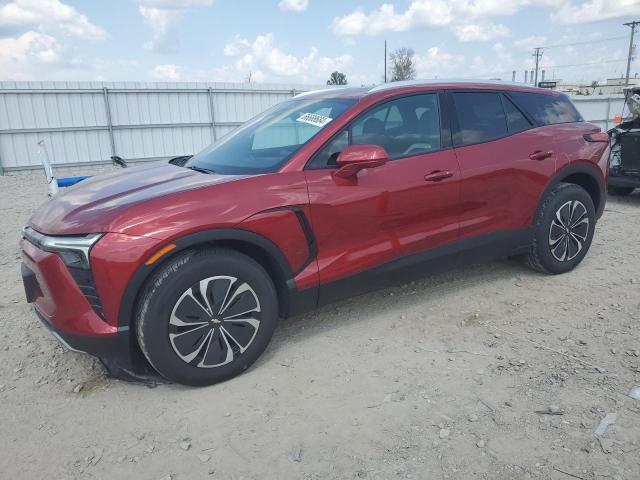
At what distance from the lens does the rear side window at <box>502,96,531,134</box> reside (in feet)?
13.1

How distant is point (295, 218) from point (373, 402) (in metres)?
1.13

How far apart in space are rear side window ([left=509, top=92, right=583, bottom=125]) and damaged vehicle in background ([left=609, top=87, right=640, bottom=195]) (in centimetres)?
357

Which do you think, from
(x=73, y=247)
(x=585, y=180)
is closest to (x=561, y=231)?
(x=585, y=180)

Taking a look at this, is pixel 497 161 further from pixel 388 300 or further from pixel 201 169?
pixel 201 169

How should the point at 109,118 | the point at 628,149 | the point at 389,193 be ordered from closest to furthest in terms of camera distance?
1. the point at 389,193
2. the point at 628,149
3. the point at 109,118

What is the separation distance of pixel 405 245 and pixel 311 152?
929 millimetres

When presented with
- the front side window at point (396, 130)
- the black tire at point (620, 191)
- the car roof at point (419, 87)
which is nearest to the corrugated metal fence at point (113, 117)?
the black tire at point (620, 191)

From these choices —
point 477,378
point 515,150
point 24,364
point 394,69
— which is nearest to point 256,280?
point 477,378

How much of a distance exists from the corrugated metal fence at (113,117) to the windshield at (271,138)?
11.8m

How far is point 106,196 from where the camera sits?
291 cm

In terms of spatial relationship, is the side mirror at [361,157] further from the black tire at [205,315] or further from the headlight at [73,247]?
the headlight at [73,247]

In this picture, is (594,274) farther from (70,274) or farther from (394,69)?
(394,69)

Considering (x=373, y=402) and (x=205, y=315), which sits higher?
(x=205, y=315)

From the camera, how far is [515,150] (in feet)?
12.7
